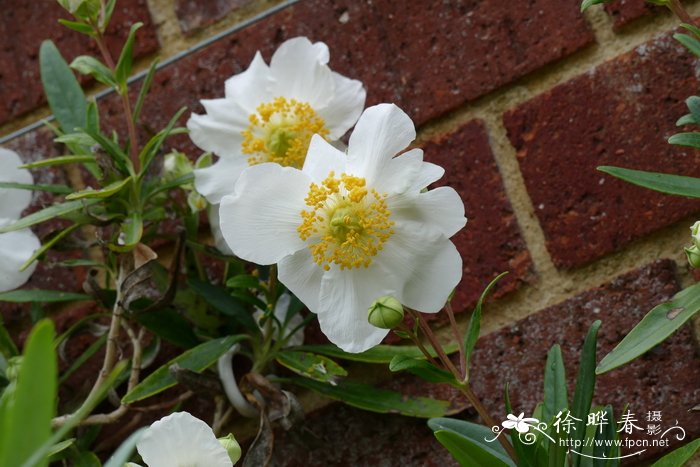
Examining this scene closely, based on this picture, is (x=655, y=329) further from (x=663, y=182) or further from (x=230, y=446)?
(x=230, y=446)

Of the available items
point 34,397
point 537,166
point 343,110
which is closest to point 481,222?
point 537,166

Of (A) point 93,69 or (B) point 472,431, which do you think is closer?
(B) point 472,431

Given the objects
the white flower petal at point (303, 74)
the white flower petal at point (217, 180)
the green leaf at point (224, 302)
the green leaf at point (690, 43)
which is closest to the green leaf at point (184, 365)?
the green leaf at point (224, 302)

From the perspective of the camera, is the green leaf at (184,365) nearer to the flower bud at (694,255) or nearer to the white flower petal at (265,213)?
the white flower petal at (265,213)

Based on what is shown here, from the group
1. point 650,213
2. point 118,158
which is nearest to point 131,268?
point 118,158

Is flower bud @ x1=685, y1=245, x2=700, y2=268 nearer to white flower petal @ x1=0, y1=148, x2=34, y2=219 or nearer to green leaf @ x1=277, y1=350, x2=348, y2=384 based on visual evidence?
green leaf @ x1=277, y1=350, x2=348, y2=384
